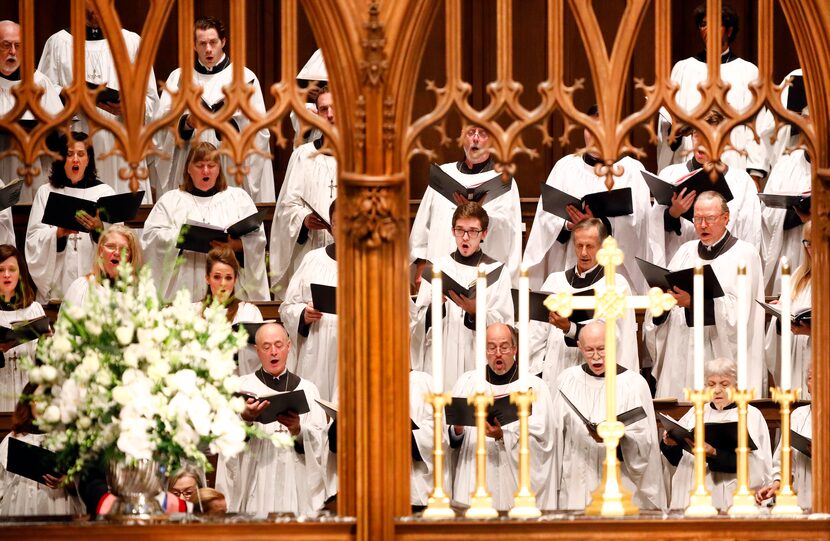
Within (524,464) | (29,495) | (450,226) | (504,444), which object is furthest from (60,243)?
(524,464)

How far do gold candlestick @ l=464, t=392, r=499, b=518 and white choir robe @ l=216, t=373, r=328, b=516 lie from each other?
3240mm

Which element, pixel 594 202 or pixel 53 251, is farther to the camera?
pixel 53 251

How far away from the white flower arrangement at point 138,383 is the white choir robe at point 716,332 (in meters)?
4.24

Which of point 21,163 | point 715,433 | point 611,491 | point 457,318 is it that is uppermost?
point 21,163

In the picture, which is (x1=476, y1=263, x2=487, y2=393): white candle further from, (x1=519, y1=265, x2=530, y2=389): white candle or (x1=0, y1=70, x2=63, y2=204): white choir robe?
(x1=0, y1=70, x2=63, y2=204): white choir robe

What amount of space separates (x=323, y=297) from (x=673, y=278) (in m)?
2.09

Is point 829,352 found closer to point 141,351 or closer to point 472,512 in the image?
point 472,512

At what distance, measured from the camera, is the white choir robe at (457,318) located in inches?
356

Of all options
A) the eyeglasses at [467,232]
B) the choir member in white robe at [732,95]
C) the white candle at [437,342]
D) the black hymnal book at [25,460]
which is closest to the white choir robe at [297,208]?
the eyeglasses at [467,232]

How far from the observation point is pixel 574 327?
29.7ft

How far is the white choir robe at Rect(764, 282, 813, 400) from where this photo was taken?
339 inches

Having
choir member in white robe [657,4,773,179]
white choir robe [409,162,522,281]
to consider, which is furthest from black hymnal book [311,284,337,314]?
choir member in white robe [657,4,773,179]

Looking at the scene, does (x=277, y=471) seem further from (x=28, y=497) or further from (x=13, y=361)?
(x=13, y=361)

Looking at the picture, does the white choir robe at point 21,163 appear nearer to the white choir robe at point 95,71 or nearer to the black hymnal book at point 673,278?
the white choir robe at point 95,71
